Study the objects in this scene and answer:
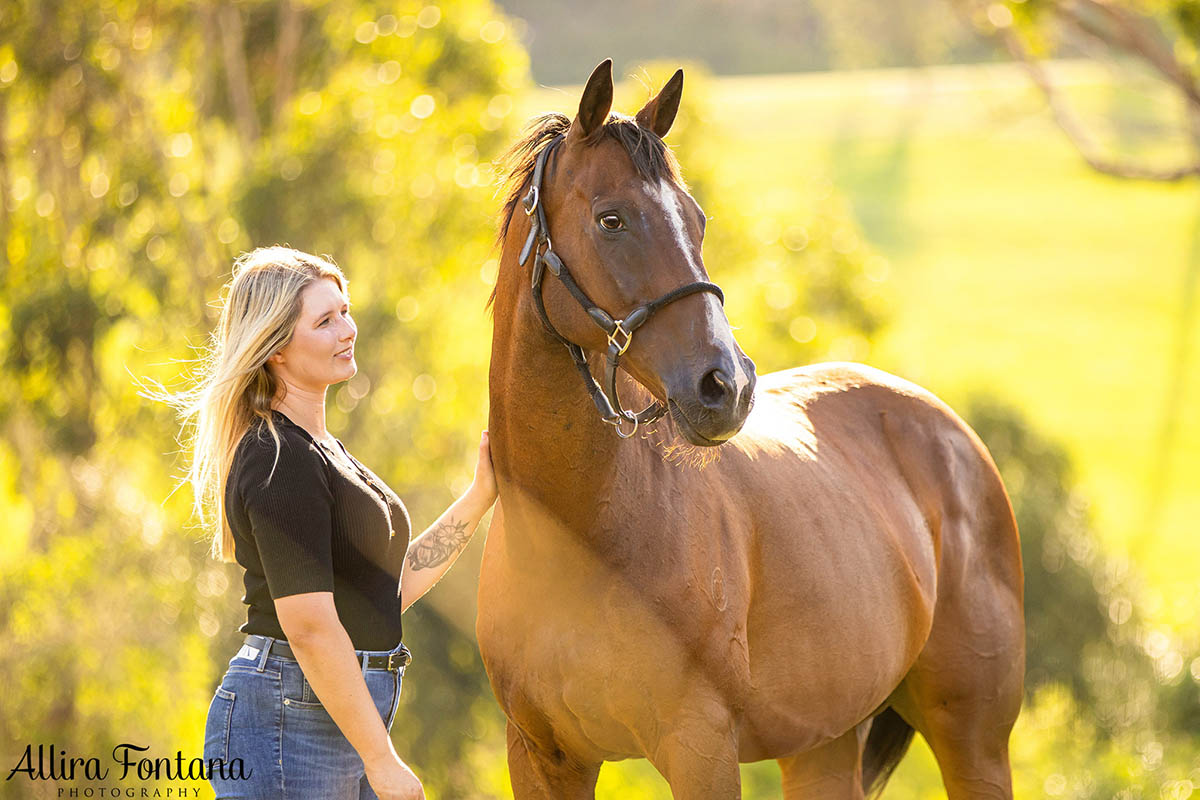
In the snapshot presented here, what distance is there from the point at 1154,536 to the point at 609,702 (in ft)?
103

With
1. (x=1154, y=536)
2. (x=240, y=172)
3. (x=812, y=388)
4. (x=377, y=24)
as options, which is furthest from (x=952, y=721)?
(x=1154, y=536)

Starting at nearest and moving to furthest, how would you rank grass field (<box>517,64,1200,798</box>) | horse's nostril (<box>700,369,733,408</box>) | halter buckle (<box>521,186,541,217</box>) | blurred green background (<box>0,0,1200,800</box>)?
1. horse's nostril (<box>700,369,733,408</box>)
2. halter buckle (<box>521,186,541,217</box>)
3. blurred green background (<box>0,0,1200,800</box>)
4. grass field (<box>517,64,1200,798</box>)

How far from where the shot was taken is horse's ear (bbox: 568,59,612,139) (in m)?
2.54

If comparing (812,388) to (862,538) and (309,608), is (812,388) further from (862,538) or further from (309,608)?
(309,608)

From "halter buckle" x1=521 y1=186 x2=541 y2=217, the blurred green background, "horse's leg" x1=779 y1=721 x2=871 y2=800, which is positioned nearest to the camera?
"halter buckle" x1=521 y1=186 x2=541 y2=217

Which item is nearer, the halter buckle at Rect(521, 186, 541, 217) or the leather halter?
the leather halter

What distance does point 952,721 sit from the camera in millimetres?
3908

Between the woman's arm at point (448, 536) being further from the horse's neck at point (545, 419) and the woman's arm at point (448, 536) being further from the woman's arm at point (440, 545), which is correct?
the horse's neck at point (545, 419)

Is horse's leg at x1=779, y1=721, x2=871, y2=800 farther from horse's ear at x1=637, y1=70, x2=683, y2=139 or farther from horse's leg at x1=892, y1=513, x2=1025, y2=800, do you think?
horse's ear at x1=637, y1=70, x2=683, y2=139

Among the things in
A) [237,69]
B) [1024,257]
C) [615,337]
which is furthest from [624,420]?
[1024,257]

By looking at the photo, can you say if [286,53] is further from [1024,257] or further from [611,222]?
[1024,257]

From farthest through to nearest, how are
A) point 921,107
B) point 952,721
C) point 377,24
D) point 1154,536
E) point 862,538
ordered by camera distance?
point 921,107
point 1154,536
point 377,24
point 952,721
point 862,538

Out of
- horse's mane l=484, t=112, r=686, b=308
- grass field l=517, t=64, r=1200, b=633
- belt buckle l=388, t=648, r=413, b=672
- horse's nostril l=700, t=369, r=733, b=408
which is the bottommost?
grass field l=517, t=64, r=1200, b=633

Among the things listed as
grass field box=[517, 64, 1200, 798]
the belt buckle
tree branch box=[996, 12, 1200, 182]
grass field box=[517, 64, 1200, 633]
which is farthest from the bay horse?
grass field box=[517, 64, 1200, 633]
